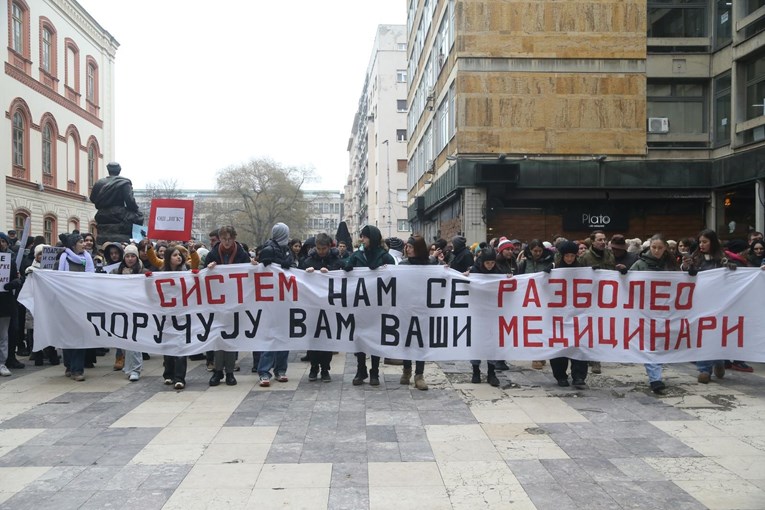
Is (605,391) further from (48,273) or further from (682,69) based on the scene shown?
(682,69)

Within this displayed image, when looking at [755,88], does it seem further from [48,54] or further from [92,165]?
[92,165]

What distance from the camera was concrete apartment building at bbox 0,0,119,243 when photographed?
3097 centimetres

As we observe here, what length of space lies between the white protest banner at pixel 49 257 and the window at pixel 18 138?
24859 mm

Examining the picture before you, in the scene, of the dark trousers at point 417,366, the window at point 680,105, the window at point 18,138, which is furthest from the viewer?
the window at point 18,138

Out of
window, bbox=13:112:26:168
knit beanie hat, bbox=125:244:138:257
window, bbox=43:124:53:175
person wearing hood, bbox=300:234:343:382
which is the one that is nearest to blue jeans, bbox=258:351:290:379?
person wearing hood, bbox=300:234:343:382

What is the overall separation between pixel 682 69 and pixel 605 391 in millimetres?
20067

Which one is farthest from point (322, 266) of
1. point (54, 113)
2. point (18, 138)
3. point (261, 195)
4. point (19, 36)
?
point (261, 195)

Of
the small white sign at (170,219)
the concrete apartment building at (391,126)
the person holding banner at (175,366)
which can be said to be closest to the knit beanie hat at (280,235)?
the person holding banner at (175,366)

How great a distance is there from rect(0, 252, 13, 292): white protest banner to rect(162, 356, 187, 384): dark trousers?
2.69 m

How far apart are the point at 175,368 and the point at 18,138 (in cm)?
2798

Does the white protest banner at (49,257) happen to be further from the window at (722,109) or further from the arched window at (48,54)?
the arched window at (48,54)

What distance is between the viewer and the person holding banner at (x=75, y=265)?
9.09 m

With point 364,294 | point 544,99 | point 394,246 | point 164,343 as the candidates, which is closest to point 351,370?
point 364,294

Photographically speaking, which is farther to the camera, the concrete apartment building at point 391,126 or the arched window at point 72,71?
the concrete apartment building at point 391,126
